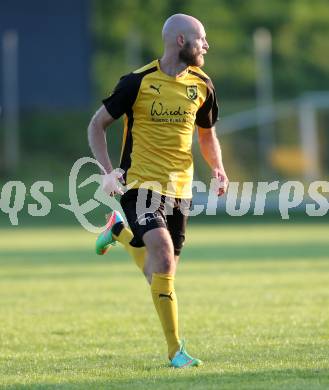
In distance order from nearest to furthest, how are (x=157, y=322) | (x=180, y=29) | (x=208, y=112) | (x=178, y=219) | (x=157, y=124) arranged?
(x=180, y=29), (x=157, y=124), (x=178, y=219), (x=208, y=112), (x=157, y=322)

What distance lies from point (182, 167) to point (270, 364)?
1319mm

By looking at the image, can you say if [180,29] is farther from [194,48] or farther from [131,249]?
[131,249]

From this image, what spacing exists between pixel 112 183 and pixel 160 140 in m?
0.47

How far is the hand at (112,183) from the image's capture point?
304 inches

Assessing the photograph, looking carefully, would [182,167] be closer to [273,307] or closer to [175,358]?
[175,358]

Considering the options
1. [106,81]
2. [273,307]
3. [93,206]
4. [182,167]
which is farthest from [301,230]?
[106,81]

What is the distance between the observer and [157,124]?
7.98 m

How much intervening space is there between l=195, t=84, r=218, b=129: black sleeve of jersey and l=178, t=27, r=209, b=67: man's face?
1.15 ft

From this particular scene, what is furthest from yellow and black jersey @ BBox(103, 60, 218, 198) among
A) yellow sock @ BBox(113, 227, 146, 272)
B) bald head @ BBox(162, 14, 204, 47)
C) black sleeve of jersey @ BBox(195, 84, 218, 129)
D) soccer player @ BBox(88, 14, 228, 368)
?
yellow sock @ BBox(113, 227, 146, 272)

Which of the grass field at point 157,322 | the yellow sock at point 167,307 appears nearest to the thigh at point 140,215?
the yellow sock at point 167,307

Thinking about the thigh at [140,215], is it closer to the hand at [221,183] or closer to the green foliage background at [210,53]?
the hand at [221,183]

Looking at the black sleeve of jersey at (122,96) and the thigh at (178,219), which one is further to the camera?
the thigh at (178,219)

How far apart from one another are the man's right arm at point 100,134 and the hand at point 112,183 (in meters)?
0.15

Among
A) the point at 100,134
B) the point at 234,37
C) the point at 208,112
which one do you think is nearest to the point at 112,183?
the point at 100,134
